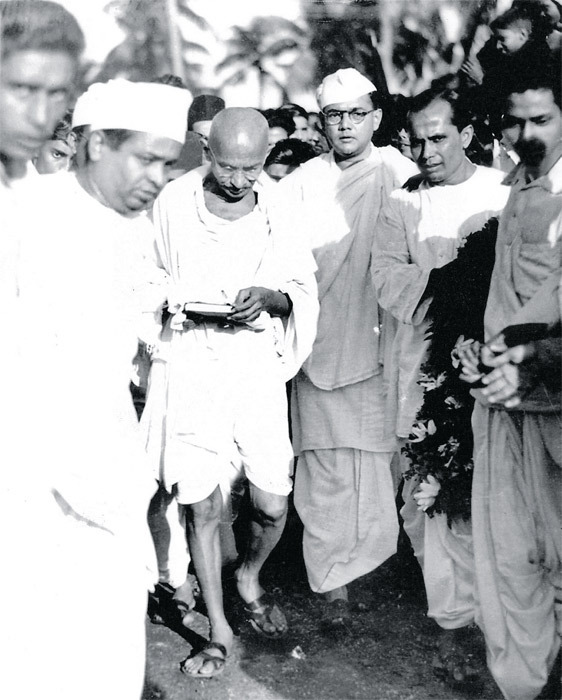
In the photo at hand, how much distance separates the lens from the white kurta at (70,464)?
2250mm

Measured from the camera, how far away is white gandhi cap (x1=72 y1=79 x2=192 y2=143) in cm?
263

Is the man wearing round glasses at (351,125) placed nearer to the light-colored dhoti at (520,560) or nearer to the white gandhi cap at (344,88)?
the white gandhi cap at (344,88)

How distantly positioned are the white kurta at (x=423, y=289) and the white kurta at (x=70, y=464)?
163 centimetres

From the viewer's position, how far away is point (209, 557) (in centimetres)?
380

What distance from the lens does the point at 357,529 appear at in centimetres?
441

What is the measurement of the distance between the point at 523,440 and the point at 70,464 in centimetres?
165

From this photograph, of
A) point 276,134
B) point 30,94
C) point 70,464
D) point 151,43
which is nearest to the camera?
point 30,94

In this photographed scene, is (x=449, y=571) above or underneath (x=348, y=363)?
underneath

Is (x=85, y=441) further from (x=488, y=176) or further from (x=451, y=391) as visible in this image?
(x=488, y=176)

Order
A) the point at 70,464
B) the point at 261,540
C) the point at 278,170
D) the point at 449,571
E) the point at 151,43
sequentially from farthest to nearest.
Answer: the point at 278,170, the point at 151,43, the point at 261,540, the point at 449,571, the point at 70,464

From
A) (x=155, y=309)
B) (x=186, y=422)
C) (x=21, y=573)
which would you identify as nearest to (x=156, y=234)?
(x=155, y=309)

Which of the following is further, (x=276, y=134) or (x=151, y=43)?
(x=276, y=134)

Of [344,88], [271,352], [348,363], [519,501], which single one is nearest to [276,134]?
[344,88]

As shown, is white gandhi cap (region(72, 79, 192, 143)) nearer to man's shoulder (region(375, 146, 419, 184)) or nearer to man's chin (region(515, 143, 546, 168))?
man's chin (region(515, 143, 546, 168))
